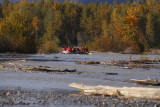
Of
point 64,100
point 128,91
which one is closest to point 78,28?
point 128,91

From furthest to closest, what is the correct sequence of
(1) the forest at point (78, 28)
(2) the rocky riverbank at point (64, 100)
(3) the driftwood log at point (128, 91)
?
(1) the forest at point (78, 28) → (3) the driftwood log at point (128, 91) → (2) the rocky riverbank at point (64, 100)

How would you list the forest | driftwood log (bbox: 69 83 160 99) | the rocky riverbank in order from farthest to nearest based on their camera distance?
the forest
driftwood log (bbox: 69 83 160 99)
the rocky riverbank

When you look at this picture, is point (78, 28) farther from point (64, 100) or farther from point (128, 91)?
point (64, 100)

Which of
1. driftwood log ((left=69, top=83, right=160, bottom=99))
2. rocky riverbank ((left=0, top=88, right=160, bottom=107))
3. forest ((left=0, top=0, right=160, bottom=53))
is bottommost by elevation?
rocky riverbank ((left=0, top=88, right=160, bottom=107))

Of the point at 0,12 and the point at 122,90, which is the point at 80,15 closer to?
the point at 0,12

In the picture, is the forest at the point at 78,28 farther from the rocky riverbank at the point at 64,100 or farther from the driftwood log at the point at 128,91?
the driftwood log at the point at 128,91

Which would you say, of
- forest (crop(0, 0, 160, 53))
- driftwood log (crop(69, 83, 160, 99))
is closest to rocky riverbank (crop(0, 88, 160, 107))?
driftwood log (crop(69, 83, 160, 99))

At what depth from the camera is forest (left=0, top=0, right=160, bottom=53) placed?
7731 centimetres

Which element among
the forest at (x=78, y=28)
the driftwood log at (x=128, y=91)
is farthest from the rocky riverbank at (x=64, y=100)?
the forest at (x=78, y=28)

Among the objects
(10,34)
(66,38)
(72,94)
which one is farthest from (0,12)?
(72,94)

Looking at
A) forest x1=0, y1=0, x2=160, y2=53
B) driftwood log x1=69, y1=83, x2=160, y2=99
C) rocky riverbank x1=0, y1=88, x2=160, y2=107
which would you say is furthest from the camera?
forest x1=0, y1=0, x2=160, y2=53

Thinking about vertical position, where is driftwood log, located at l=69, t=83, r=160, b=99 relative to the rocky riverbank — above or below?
above

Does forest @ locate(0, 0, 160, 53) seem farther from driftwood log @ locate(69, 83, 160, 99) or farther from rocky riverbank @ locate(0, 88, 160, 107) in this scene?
driftwood log @ locate(69, 83, 160, 99)

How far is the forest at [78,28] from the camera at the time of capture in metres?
77.3
